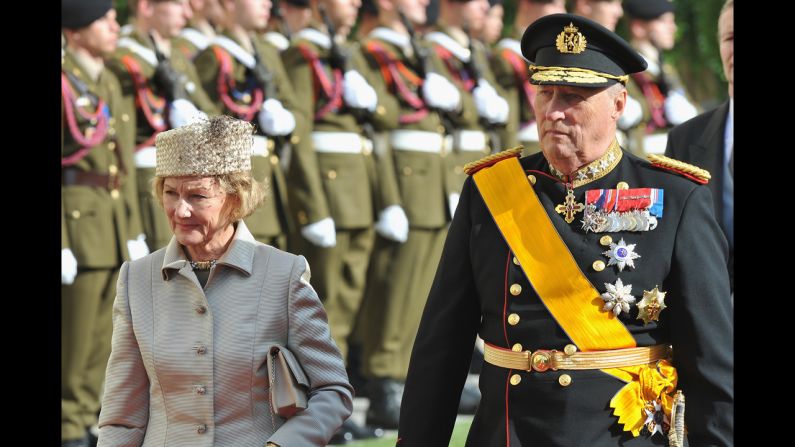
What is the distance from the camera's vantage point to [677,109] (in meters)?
9.30

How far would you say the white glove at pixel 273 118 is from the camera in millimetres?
7863

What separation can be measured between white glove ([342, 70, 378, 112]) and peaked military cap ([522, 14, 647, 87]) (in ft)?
14.3

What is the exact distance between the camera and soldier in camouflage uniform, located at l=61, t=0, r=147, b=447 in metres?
7.27

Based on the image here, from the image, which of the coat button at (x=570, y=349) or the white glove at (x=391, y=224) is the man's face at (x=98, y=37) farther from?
the coat button at (x=570, y=349)

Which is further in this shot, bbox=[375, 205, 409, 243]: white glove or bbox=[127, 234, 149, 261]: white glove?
bbox=[375, 205, 409, 243]: white glove

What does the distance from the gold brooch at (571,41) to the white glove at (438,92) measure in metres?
4.81

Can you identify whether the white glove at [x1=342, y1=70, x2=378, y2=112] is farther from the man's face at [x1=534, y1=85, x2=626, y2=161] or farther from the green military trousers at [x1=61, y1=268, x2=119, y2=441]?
the man's face at [x1=534, y1=85, x2=626, y2=161]

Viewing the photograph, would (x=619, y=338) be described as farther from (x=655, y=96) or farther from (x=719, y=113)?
(x=655, y=96)

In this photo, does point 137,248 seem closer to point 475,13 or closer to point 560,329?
Answer: point 475,13

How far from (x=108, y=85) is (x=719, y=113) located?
3254mm

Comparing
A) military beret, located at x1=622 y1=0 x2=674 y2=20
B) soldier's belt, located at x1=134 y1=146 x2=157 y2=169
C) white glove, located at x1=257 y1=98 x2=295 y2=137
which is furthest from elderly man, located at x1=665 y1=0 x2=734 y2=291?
military beret, located at x1=622 y1=0 x2=674 y2=20

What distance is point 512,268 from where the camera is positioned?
383 centimetres

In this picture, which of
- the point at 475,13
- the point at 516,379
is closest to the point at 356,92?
the point at 475,13

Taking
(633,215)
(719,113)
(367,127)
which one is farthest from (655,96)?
(633,215)
